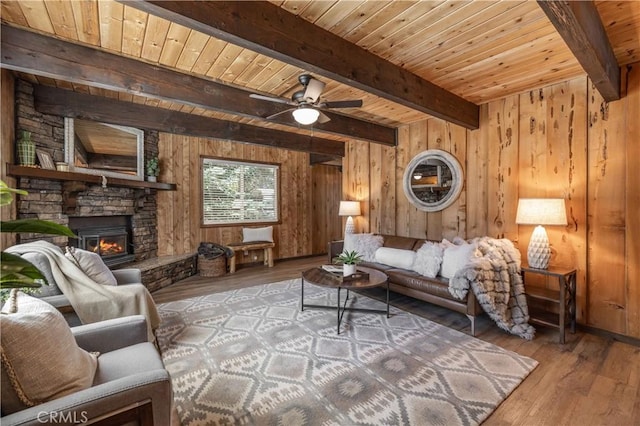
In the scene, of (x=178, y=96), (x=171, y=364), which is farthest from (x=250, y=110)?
(x=171, y=364)

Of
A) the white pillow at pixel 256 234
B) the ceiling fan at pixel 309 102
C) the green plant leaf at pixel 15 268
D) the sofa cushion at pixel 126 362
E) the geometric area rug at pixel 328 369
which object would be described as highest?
the ceiling fan at pixel 309 102

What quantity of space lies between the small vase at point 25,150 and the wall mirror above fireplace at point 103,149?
51 centimetres

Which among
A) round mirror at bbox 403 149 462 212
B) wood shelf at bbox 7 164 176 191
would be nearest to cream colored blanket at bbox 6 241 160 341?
wood shelf at bbox 7 164 176 191

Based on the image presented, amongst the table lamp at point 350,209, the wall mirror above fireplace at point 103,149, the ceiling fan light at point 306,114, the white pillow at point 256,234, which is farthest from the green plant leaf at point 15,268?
the white pillow at point 256,234

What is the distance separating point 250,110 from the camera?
3.20 m

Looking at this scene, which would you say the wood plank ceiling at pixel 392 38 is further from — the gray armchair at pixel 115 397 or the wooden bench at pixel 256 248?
the wooden bench at pixel 256 248

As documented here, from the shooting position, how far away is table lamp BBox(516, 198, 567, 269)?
2.69 m

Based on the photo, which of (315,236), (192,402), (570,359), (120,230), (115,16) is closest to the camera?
→ (192,402)

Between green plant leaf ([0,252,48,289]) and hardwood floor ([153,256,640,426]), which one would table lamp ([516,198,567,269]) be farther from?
green plant leaf ([0,252,48,289])

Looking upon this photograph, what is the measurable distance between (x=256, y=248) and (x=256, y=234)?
34 centimetres

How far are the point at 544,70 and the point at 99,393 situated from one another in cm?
405

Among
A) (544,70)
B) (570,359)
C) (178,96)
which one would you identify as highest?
(544,70)

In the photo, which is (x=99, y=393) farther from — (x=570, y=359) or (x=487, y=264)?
(x=570, y=359)

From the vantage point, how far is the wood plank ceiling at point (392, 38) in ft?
6.17
